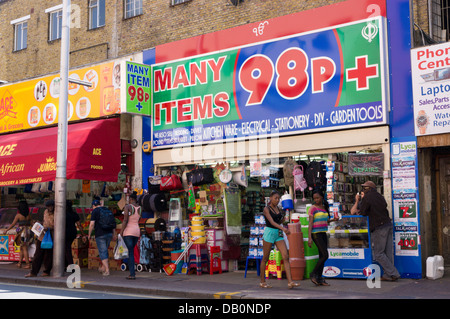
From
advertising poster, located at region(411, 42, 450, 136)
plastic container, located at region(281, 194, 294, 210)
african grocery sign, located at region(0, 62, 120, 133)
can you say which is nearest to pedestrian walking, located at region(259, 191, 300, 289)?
plastic container, located at region(281, 194, 294, 210)

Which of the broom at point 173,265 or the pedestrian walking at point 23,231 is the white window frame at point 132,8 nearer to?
the pedestrian walking at point 23,231

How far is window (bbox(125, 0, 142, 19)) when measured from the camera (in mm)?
21781

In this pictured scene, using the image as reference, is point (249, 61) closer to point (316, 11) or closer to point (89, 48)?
point (316, 11)

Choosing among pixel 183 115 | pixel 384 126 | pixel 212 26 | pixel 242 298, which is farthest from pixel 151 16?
pixel 242 298

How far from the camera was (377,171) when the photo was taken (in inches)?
476

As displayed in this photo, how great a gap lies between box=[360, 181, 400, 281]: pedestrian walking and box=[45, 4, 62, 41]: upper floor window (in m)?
17.3

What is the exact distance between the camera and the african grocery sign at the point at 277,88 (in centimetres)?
1235

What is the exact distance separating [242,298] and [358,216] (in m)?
3.33

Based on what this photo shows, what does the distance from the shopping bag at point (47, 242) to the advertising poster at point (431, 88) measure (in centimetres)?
906

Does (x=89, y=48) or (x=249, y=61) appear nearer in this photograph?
(x=249, y=61)

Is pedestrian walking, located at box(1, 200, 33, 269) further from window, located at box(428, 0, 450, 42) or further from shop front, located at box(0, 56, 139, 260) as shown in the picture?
window, located at box(428, 0, 450, 42)

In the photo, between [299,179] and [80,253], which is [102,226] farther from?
[299,179]

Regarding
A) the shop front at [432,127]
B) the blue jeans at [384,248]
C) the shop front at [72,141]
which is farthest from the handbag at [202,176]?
the shop front at [432,127]

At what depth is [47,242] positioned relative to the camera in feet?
46.5
